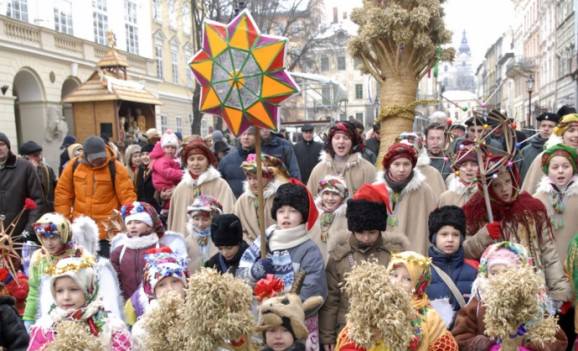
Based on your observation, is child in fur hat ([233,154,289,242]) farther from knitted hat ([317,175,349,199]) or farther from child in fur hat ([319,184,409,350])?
child in fur hat ([319,184,409,350])

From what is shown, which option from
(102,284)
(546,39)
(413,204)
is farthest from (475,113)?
(546,39)

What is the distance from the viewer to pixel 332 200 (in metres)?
5.16

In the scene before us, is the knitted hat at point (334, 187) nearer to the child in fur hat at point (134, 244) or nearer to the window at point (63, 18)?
the child in fur hat at point (134, 244)

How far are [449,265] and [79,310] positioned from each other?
2309mm

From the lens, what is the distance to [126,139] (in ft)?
51.8

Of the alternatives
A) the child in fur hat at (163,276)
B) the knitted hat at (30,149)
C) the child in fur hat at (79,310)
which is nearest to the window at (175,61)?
the knitted hat at (30,149)

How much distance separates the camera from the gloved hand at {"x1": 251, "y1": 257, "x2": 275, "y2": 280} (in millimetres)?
3627

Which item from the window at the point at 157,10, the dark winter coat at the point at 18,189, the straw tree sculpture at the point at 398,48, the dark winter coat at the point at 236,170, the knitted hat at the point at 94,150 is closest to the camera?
the knitted hat at the point at 94,150

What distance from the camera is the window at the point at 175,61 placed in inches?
1485

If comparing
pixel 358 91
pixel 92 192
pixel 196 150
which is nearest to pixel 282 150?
pixel 196 150

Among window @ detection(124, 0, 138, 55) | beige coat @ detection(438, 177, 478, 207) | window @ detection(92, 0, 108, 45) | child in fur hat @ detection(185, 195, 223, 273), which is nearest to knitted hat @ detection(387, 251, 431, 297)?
beige coat @ detection(438, 177, 478, 207)

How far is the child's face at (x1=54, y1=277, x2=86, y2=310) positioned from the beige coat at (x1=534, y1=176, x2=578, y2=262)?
341 cm

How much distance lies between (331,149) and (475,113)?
2194 mm

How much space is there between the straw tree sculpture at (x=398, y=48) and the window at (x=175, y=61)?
30.6 metres
